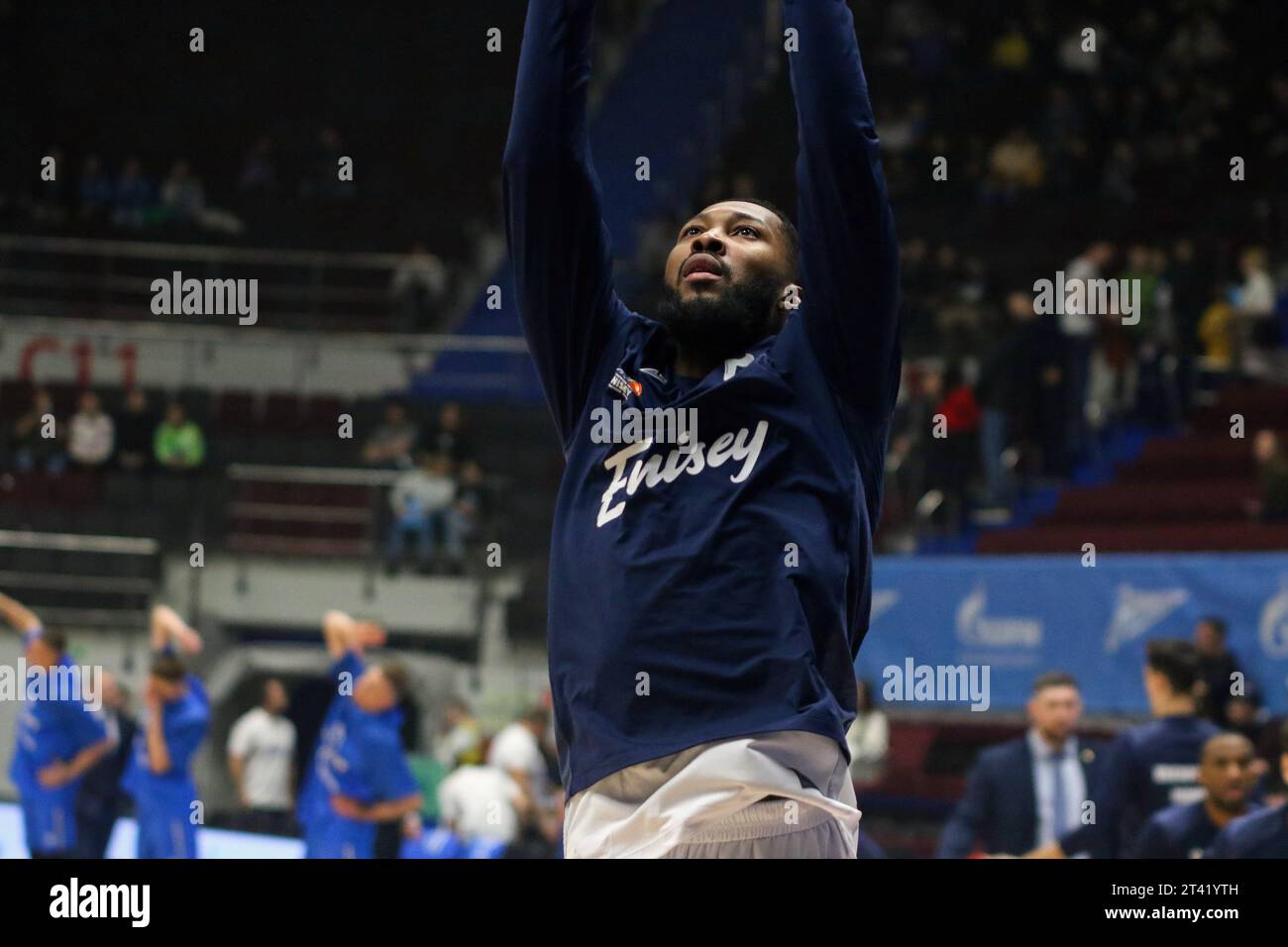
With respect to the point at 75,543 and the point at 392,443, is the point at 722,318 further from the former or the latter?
the point at 75,543

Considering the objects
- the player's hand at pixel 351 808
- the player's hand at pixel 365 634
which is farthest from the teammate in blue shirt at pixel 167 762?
the player's hand at pixel 365 634

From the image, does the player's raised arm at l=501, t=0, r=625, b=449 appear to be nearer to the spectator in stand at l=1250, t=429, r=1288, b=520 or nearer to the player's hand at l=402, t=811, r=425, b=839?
the player's hand at l=402, t=811, r=425, b=839

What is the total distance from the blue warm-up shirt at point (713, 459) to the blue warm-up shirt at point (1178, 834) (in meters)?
A: 3.22

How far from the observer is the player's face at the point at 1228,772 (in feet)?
18.6

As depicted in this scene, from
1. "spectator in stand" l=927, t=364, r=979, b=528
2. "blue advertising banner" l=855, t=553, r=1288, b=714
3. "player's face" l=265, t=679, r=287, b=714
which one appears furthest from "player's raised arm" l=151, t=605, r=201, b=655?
"spectator in stand" l=927, t=364, r=979, b=528

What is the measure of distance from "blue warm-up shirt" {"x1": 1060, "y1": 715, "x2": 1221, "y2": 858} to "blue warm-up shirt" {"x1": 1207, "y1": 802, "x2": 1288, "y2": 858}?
69 cm

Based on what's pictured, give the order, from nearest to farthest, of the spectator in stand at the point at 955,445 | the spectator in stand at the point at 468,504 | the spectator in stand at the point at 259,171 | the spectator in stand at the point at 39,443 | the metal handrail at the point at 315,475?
the spectator in stand at the point at 955,445 < the spectator in stand at the point at 468,504 < the metal handrail at the point at 315,475 < the spectator in stand at the point at 39,443 < the spectator in stand at the point at 259,171

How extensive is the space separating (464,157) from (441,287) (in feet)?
7.10

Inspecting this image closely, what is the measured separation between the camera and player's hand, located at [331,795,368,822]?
8531 millimetres

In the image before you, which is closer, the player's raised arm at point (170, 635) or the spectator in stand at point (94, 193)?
the player's raised arm at point (170, 635)

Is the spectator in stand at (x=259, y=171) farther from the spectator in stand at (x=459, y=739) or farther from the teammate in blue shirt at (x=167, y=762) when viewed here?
the teammate in blue shirt at (x=167, y=762)

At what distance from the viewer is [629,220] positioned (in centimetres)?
1551

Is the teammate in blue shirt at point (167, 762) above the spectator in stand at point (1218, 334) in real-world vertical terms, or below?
below

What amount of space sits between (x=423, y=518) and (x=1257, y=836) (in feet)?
23.8
